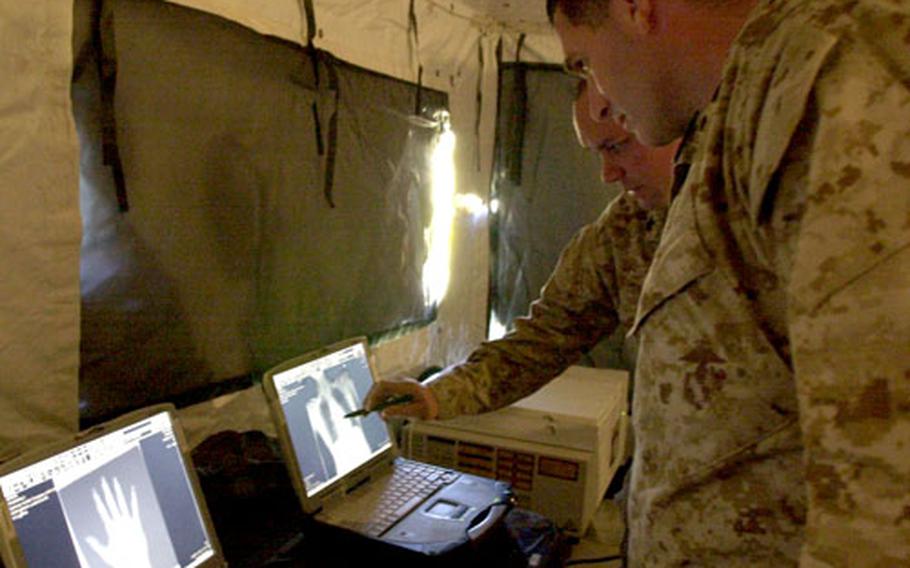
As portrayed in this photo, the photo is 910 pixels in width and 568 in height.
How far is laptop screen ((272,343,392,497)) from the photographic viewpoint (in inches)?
42.0

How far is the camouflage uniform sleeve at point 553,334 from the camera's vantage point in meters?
1.26

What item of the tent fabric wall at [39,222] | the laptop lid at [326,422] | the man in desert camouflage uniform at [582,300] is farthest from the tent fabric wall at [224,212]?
the man in desert camouflage uniform at [582,300]

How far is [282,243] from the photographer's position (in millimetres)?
1454

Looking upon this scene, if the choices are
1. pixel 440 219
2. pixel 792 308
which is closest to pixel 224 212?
pixel 440 219

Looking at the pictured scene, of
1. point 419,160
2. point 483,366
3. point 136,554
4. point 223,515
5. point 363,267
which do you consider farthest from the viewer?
point 419,160

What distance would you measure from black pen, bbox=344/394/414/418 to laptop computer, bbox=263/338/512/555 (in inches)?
1.2

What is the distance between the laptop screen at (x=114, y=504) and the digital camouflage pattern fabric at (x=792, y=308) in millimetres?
635

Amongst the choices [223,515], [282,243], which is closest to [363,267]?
[282,243]

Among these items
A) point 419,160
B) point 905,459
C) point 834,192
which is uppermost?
point 419,160

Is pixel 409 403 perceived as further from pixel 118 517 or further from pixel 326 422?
pixel 118 517

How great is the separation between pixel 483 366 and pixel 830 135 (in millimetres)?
972

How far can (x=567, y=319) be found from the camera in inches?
51.2

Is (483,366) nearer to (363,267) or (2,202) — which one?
(363,267)

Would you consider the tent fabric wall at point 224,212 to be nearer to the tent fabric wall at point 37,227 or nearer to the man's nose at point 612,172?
the tent fabric wall at point 37,227
